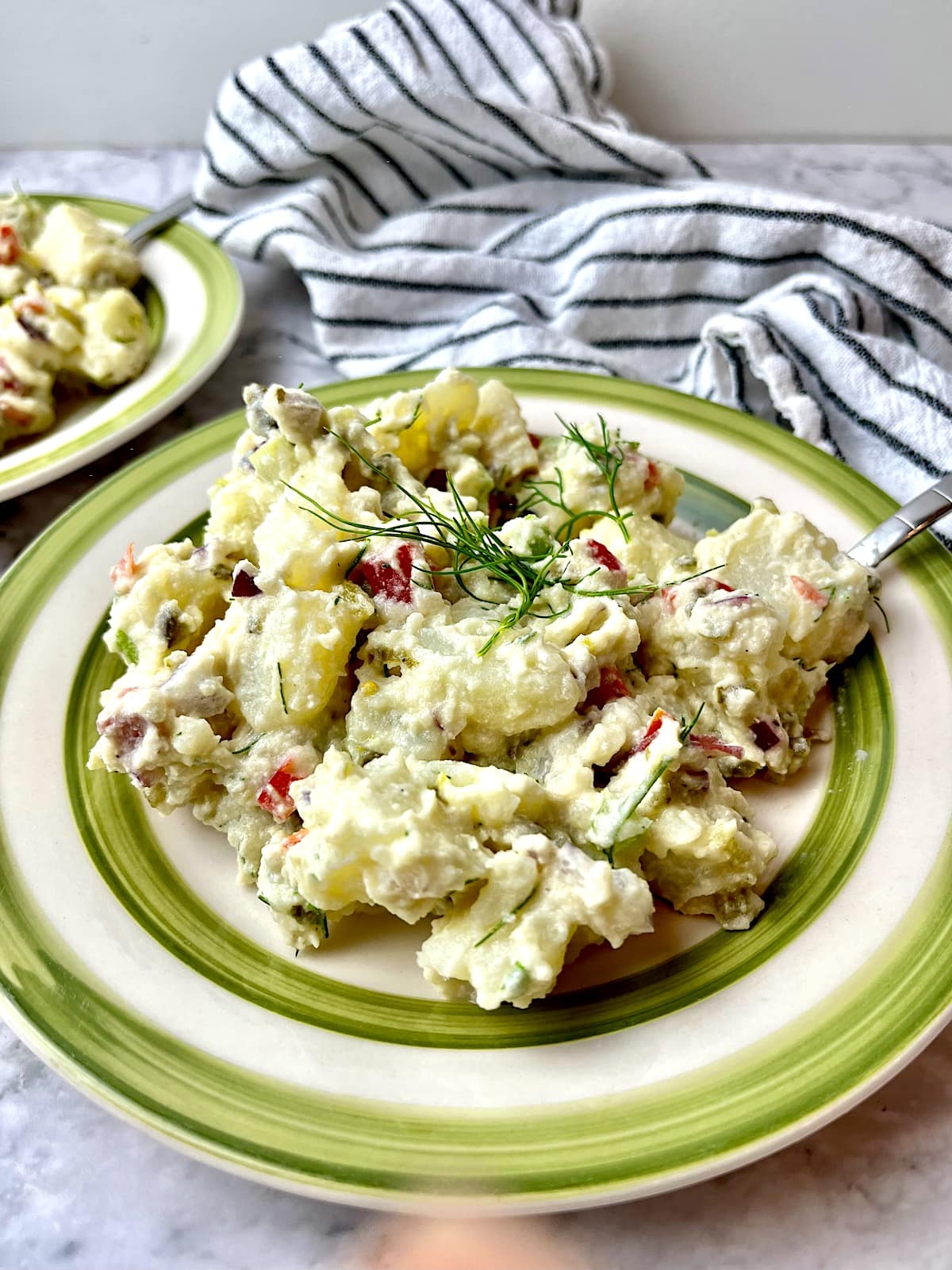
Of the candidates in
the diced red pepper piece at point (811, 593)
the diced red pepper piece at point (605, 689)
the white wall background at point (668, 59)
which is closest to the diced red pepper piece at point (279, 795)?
the diced red pepper piece at point (605, 689)

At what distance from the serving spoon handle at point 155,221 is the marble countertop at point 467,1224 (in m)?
2.07

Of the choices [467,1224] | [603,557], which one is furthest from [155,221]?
[467,1224]

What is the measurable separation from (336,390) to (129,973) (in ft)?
4.22

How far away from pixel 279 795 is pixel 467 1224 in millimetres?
576

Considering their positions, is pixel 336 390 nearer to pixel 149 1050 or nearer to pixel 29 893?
pixel 29 893

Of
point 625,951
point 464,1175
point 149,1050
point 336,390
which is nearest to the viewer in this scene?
point 464,1175

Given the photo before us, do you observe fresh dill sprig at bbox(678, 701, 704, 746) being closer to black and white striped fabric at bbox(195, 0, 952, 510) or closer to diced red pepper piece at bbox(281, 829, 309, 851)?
diced red pepper piece at bbox(281, 829, 309, 851)

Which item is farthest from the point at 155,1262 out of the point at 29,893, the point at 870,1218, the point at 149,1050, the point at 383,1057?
the point at 870,1218

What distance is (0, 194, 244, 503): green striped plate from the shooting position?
235 centimetres

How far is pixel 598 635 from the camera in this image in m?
1.64

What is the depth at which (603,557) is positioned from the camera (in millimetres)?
1773

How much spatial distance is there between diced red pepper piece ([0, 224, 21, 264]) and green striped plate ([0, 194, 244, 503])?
0.93 feet

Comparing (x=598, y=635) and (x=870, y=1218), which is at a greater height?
(x=598, y=635)

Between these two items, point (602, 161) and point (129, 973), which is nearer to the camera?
point (129, 973)
